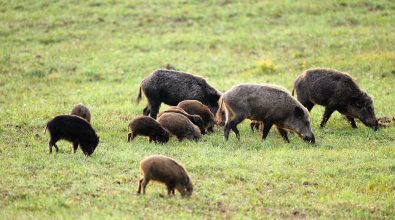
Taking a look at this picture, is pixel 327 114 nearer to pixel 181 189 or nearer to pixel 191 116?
pixel 191 116

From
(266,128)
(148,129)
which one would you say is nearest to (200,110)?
(266,128)

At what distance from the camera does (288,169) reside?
42.7 feet

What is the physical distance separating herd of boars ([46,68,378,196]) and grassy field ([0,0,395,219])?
32cm

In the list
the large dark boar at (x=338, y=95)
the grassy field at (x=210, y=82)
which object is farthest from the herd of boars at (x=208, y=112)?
the grassy field at (x=210, y=82)

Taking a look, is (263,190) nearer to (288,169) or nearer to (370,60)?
(288,169)

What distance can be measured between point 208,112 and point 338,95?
321 cm

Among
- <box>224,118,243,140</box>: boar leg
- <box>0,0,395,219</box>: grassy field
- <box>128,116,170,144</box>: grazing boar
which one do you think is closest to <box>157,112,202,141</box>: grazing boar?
<box>0,0,395,219</box>: grassy field

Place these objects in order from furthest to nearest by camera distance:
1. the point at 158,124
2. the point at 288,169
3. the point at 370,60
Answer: the point at 370,60 < the point at 158,124 < the point at 288,169

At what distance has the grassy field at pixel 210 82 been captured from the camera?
11.1 metres

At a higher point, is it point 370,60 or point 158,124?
point 158,124

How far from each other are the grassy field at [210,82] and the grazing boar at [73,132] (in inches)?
11.1

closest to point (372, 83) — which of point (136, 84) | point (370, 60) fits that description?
point (370, 60)

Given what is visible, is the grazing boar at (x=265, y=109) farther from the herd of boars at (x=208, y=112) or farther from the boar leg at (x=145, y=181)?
the boar leg at (x=145, y=181)

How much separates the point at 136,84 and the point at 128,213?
41.7ft
